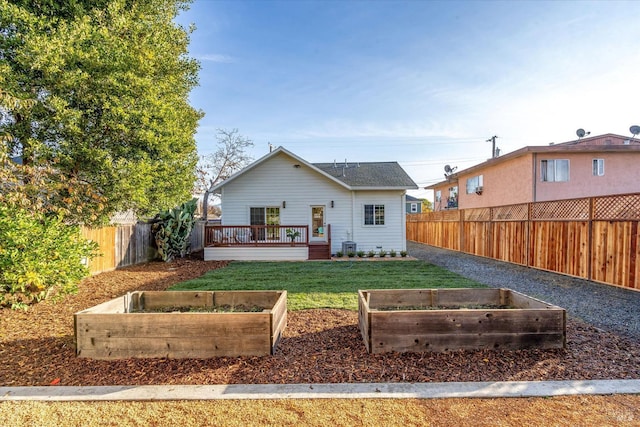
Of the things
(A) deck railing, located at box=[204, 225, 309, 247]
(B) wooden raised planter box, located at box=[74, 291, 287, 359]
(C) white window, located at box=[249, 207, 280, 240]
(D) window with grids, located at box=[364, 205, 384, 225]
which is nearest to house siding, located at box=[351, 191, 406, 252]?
(D) window with grids, located at box=[364, 205, 384, 225]

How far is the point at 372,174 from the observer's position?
16047 mm

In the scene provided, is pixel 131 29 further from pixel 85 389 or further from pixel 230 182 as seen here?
pixel 85 389

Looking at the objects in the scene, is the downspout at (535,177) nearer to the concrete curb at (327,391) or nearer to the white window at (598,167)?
the white window at (598,167)

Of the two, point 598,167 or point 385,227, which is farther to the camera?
point 598,167

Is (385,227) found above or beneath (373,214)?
beneath

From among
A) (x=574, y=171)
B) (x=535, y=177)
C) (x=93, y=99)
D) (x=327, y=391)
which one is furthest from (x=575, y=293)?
(x=574, y=171)

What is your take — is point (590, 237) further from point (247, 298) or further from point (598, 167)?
point (598, 167)

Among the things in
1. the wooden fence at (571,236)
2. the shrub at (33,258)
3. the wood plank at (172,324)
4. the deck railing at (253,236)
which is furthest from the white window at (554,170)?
the shrub at (33,258)

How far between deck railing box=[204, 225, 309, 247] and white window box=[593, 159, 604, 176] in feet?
51.8

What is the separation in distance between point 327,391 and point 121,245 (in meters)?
10.8

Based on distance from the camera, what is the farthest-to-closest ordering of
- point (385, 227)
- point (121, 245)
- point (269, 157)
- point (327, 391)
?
point (385, 227) → point (269, 157) → point (121, 245) → point (327, 391)

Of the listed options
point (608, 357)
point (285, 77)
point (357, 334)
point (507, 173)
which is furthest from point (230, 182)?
point (507, 173)

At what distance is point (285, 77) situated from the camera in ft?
48.9

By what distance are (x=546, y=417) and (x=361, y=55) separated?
43.9 ft
